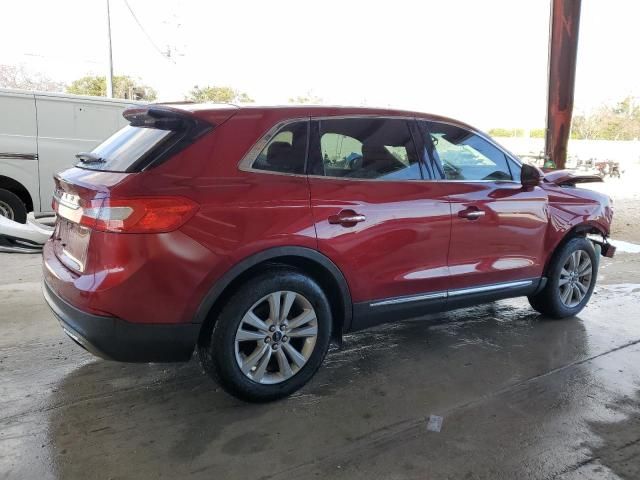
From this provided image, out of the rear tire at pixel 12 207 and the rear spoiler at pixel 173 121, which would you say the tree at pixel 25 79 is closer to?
the rear tire at pixel 12 207

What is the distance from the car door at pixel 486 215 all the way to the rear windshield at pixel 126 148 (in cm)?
188

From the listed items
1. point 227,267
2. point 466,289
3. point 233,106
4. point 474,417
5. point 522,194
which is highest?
point 233,106

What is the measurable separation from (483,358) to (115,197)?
2847 mm

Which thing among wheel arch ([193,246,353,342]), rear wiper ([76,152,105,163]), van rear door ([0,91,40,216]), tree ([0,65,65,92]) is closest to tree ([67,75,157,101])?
tree ([0,65,65,92])

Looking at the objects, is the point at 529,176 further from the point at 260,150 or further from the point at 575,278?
the point at 260,150

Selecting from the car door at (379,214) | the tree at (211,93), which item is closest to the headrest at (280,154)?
the car door at (379,214)

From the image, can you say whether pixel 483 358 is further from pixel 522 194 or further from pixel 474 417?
pixel 522 194

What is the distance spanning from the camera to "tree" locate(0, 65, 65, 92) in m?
32.8

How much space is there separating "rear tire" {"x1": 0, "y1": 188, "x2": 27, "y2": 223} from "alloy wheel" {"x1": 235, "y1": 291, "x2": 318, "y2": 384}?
20.3ft

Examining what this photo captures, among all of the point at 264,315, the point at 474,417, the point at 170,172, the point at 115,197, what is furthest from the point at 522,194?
the point at 115,197

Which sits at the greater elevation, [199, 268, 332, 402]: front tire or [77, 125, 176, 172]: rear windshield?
[77, 125, 176, 172]: rear windshield

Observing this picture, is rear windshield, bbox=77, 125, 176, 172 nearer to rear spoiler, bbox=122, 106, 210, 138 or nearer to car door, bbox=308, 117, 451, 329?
rear spoiler, bbox=122, 106, 210, 138

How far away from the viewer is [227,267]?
2.95m

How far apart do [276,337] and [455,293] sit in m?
1.52
